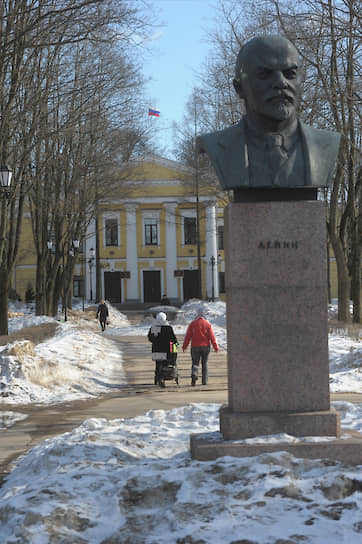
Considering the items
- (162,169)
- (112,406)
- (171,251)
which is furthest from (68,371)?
Answer: (162,169)

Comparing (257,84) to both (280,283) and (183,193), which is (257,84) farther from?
(183,193)

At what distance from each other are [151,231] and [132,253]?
2.57 m

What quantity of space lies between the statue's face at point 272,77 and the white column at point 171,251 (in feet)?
170

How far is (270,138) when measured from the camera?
19.9 ft

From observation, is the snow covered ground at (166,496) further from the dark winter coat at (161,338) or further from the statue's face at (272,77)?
the dark winter coat at (161,338)

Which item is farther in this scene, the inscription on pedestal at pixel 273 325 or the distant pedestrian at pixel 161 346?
the distant pedestrian at pixel 161 346

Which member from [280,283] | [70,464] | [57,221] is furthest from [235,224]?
[57,221]

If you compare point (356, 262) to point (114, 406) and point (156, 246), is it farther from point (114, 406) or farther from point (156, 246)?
point (156, 246)

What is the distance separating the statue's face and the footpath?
4.12 m

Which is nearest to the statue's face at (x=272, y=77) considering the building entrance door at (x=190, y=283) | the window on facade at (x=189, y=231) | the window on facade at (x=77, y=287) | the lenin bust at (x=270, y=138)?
the lenin bust at (x=270, y=138)

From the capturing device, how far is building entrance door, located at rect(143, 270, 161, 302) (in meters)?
58.5

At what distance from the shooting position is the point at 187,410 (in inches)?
330

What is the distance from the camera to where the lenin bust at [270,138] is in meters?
5.89

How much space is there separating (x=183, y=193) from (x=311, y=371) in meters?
51.7
